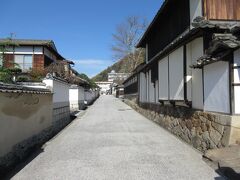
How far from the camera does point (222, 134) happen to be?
7656 mm

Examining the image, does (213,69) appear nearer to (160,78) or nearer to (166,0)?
(166,0)

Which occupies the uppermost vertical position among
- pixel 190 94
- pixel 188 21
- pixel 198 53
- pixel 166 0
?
pixel 166 0

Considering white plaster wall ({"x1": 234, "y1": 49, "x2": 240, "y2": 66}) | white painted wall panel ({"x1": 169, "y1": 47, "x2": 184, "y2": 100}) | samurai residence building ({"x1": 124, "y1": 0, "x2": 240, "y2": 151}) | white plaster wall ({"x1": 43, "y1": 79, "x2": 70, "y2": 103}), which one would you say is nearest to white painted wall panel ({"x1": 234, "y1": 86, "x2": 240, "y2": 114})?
samurai residence building ({"x1": 124, "y1": 0, "x2": 240, "y2": 151})

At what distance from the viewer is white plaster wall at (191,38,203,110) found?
32.2 ft

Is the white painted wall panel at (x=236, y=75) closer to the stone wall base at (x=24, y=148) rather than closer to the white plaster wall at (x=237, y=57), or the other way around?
the white plaster wall at (x=237, y=57)

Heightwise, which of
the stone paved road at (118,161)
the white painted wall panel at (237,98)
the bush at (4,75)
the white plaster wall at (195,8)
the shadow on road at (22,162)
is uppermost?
the white plaster wall at (195,8)

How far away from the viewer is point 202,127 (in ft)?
29.9

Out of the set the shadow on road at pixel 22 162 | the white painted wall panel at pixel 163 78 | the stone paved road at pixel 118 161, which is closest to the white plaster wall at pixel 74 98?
the white painted wall panel at pixel 163 78

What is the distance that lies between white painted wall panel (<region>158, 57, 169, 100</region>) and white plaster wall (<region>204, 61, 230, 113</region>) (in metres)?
5.29

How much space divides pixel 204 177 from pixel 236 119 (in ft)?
5.62

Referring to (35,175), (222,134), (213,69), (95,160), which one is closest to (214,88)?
(213,69)

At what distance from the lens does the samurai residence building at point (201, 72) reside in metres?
7.36

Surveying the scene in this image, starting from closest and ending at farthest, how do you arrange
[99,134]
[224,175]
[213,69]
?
[224,175] < [213,69] < [99,134]

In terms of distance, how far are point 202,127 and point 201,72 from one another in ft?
6.08
